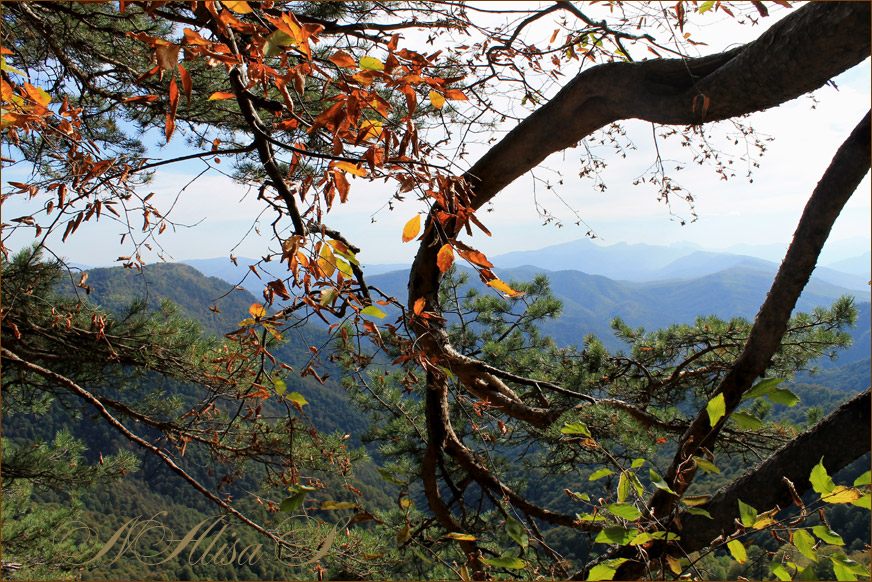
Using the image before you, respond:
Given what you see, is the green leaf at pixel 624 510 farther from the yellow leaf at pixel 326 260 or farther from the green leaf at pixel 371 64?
the green leaf at pixel 371 64

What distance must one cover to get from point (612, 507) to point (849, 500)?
0.27 m

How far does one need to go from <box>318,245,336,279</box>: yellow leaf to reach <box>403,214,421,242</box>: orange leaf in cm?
13

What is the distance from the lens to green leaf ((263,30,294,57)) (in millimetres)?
576

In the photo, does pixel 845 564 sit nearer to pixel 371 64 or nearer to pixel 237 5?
pixel 371 64

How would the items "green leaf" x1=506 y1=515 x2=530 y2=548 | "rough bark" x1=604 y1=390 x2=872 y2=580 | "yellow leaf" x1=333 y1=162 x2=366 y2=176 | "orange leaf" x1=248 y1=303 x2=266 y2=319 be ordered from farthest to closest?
1. "rough bark" x1=604 y1=390 x2=872 y2=580
2. "orange leaf" x1=248 y1=303 x2=266 y2=319
3. "green leaf" x1=506 y1=515 x2=530 y2=548
4. "yellow leaf" x1=333 y1=162 x2=366 y2=176

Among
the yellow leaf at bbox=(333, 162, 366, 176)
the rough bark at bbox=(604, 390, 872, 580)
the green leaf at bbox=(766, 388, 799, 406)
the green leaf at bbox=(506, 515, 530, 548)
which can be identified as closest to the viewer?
the green leaf at bbox=(766, 388, 799, 406)

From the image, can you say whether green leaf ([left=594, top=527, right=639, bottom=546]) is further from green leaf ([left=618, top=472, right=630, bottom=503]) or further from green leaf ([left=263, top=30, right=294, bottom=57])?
green leaf ([left=263, top=30, right=294, bottom=57])

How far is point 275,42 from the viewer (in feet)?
1.89

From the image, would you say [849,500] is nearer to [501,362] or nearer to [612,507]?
[612,507]

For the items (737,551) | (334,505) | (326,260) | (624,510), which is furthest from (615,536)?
(326,260)

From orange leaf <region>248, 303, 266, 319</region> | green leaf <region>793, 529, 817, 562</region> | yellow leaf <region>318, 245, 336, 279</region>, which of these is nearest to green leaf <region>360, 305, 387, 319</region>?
yellow leaf <region>318, 245, 336, 279</region>

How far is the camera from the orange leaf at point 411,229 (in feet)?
2.14

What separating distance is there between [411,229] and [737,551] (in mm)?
610

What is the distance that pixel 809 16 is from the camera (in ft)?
Result: 3.36
